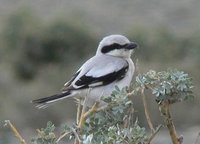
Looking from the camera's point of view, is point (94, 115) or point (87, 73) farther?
point (87, 73)

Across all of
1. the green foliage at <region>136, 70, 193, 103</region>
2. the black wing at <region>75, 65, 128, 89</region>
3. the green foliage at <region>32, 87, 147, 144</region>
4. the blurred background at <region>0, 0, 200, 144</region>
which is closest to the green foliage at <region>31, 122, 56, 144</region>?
the green foliage at <region>32, 87, 147, 144</region>

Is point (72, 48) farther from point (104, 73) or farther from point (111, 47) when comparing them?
point (104, 73)

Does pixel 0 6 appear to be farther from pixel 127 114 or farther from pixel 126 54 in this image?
pixel 127 114

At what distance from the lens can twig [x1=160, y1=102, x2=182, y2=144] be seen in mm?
1893

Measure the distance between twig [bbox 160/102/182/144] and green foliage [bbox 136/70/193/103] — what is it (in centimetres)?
2

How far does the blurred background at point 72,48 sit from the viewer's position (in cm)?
1703

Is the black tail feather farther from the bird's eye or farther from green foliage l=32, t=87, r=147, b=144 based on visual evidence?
green foliage l=32, t=87, r=147, b=144

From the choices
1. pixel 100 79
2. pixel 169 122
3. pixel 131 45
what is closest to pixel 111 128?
pixel 169 122

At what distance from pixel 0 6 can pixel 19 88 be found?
16.1 m

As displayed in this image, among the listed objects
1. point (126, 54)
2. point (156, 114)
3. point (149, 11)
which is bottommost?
point (149, 11)

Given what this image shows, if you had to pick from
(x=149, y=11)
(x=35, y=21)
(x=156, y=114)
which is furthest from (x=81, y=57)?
(x=149, y=11)

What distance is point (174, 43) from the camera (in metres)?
27.5

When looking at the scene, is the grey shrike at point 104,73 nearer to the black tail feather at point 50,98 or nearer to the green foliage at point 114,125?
the black tail feather at point 50,98

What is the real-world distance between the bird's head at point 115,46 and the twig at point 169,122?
1924 millimetres
